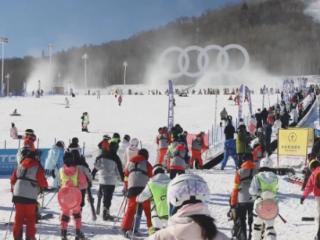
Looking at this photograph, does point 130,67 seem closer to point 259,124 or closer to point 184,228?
point 259,124

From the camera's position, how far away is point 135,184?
27.1 feet

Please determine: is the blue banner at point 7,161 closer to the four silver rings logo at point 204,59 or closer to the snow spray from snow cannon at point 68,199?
the snow spray from snow cannon at point 68,199

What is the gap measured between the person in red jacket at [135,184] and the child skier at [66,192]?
2.14 feet

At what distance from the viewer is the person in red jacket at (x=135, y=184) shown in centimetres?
817

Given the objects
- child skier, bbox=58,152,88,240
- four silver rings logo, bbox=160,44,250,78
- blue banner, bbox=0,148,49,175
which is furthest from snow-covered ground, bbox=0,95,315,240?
four silver rings logo, bbox=160,44,250,78

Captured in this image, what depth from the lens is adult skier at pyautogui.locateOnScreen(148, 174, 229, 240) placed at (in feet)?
8.82

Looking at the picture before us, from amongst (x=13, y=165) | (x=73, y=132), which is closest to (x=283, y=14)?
(x=73, y=132)

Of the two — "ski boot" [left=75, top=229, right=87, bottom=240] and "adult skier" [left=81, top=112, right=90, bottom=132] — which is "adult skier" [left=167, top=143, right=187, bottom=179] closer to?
"ski boot" [left=75, top=229, right=87, bottom=240]

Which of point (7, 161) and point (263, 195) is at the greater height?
point (263, 195)

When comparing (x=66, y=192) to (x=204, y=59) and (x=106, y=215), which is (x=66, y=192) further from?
(x=204, y=59)

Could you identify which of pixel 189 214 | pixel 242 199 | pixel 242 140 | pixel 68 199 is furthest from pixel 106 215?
pixel 189 214

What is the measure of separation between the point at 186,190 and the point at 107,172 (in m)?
6.50

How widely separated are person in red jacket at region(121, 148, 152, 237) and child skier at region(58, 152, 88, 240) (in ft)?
2.14

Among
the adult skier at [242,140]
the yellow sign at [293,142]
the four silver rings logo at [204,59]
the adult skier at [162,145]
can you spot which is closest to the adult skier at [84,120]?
the yellow sign at [293,142]
